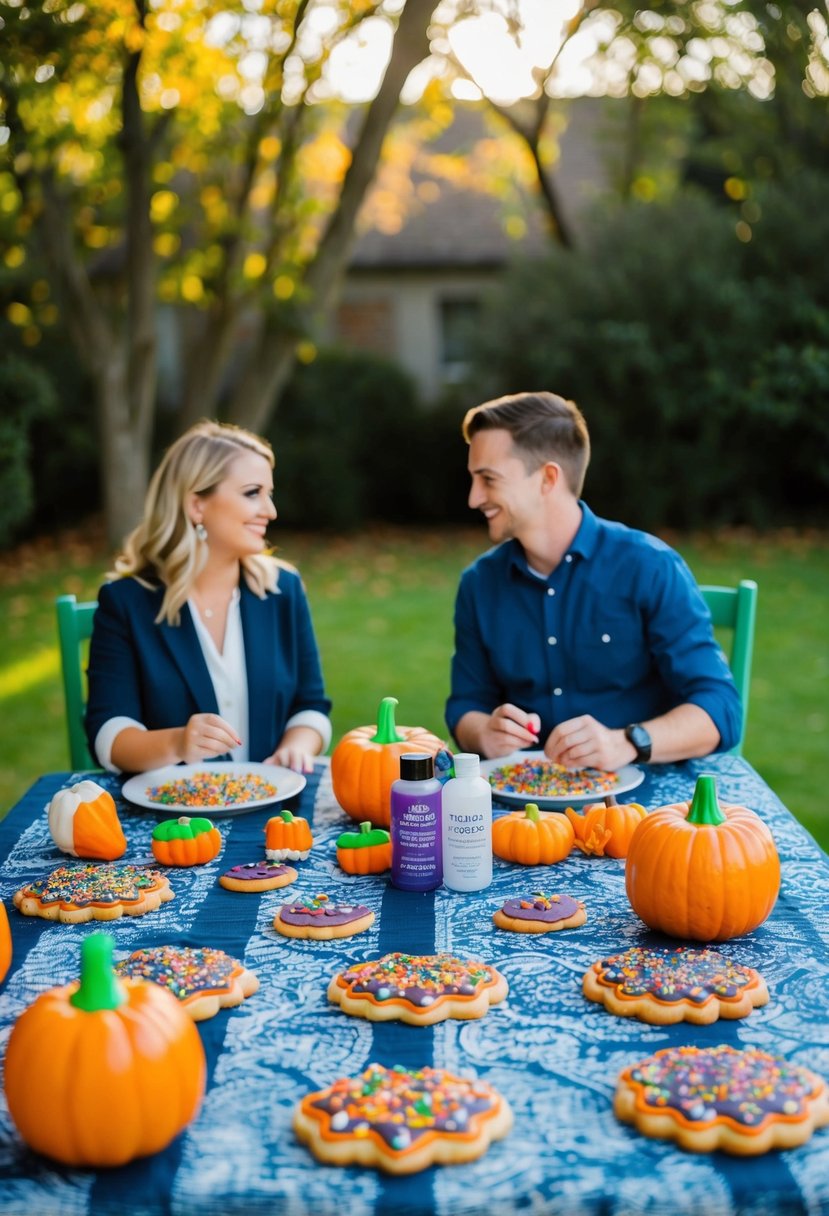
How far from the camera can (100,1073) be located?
1379mm

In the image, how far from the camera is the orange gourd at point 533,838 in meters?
2.27

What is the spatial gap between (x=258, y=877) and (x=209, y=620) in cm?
131

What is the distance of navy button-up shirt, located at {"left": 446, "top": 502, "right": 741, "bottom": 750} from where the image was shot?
3.25 metres

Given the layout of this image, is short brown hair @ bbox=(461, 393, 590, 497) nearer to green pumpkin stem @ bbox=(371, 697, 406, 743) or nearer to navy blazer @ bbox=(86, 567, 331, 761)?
navy blazer @ bbox=(86, 567, 331, 761)

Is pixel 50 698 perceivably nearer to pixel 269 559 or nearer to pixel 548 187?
pixel 269 559

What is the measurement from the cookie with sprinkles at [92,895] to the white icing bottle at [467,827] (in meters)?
0.51

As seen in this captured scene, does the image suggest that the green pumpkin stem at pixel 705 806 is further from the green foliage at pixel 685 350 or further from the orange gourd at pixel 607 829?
the green foliage at pixel 685 350

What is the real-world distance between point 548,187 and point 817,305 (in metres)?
3.92

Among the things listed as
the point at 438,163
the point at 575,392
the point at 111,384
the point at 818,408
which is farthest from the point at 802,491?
the point at 111,384

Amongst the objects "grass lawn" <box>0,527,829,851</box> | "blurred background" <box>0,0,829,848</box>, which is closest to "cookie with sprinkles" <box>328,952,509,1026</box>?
"grass lawn" <box>0,527,829,851</box>

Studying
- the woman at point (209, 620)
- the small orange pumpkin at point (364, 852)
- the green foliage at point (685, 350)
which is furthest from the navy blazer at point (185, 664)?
the green foliage at point (685, 350)

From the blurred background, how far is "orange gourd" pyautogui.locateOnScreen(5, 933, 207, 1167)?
5528 millimetres

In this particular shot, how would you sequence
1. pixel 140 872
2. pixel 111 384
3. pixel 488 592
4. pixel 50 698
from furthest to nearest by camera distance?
pixel 111 384 < pixel 50 698 < pixel 488 592 < pixel 140 872

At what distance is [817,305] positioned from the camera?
1298 cm
